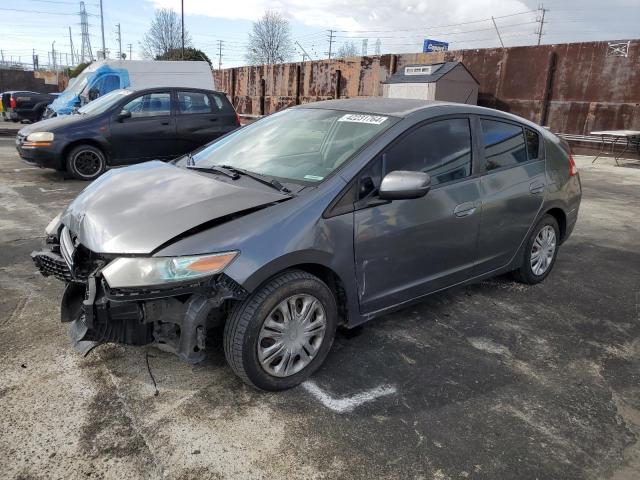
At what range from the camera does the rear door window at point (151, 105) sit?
28.9 feet

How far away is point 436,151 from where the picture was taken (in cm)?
340

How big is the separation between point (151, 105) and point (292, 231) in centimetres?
728

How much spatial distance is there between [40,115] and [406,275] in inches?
834

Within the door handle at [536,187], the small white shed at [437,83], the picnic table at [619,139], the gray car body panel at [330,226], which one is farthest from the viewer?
the small white shed at [437,83]

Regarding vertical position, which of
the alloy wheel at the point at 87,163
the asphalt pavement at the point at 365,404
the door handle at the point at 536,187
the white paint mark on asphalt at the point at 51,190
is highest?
the door handle at the point at 536,187

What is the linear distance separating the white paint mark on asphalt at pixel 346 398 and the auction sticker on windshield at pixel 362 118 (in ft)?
5.37

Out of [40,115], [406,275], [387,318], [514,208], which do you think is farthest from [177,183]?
[40,115]

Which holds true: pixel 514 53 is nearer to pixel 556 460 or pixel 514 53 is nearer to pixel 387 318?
pixel 387 318

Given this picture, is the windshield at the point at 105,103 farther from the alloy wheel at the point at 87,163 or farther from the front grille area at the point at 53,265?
the front grille area at the point at 53,265

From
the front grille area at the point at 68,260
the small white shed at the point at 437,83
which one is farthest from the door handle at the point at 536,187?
the small white shed at the point at 437,83

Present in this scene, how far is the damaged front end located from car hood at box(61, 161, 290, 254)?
14 cm

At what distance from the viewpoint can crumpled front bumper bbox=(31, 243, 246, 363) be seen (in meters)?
2.45

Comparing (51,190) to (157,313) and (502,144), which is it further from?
→ (502,144)

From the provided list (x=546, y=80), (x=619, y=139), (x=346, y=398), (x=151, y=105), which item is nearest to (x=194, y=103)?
(x=151, y=105)
